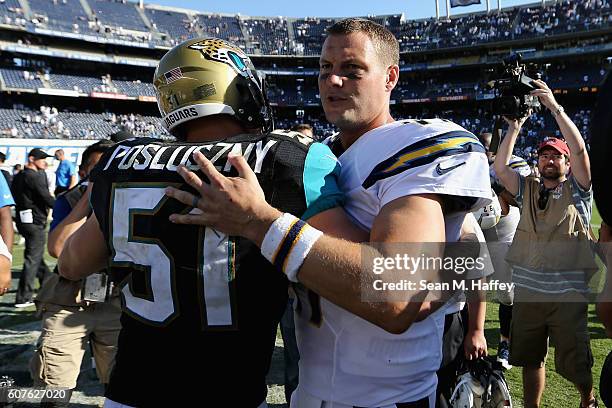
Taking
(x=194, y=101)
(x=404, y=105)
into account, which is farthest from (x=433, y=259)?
(x=404, y=105)

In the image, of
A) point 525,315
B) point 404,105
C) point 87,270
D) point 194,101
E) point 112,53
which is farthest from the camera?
point 404,105

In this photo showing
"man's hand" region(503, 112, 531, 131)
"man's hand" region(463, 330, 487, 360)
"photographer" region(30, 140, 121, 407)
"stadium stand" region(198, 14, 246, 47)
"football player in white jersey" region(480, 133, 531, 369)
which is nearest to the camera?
"man's hand" region(463, 330, 487, 360)

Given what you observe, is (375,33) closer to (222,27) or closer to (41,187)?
(41,187)

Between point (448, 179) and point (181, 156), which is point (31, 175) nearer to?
point (181, 156)

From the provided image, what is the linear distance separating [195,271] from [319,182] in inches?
16.9

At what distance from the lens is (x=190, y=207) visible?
1.35 m

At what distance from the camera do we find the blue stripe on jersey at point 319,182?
136 cm

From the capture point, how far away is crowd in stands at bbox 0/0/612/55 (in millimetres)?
33500

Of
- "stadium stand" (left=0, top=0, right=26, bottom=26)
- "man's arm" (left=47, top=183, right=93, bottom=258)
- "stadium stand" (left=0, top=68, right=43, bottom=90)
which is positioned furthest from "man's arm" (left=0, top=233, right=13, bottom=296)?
"stadium stand" (left=0, top=0, right=26, bottom=26)

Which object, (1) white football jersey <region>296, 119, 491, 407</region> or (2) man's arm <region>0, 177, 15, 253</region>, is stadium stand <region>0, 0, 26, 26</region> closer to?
(2) man's arm <region>0, 177, 15, 253</region>

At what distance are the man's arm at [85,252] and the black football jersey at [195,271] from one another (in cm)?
14

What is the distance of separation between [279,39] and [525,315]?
41602mm

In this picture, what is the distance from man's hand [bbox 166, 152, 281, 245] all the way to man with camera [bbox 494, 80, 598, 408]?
2703mm

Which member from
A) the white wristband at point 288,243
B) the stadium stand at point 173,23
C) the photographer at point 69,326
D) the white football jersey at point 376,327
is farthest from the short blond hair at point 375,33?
the stadium stand at point 173,23
